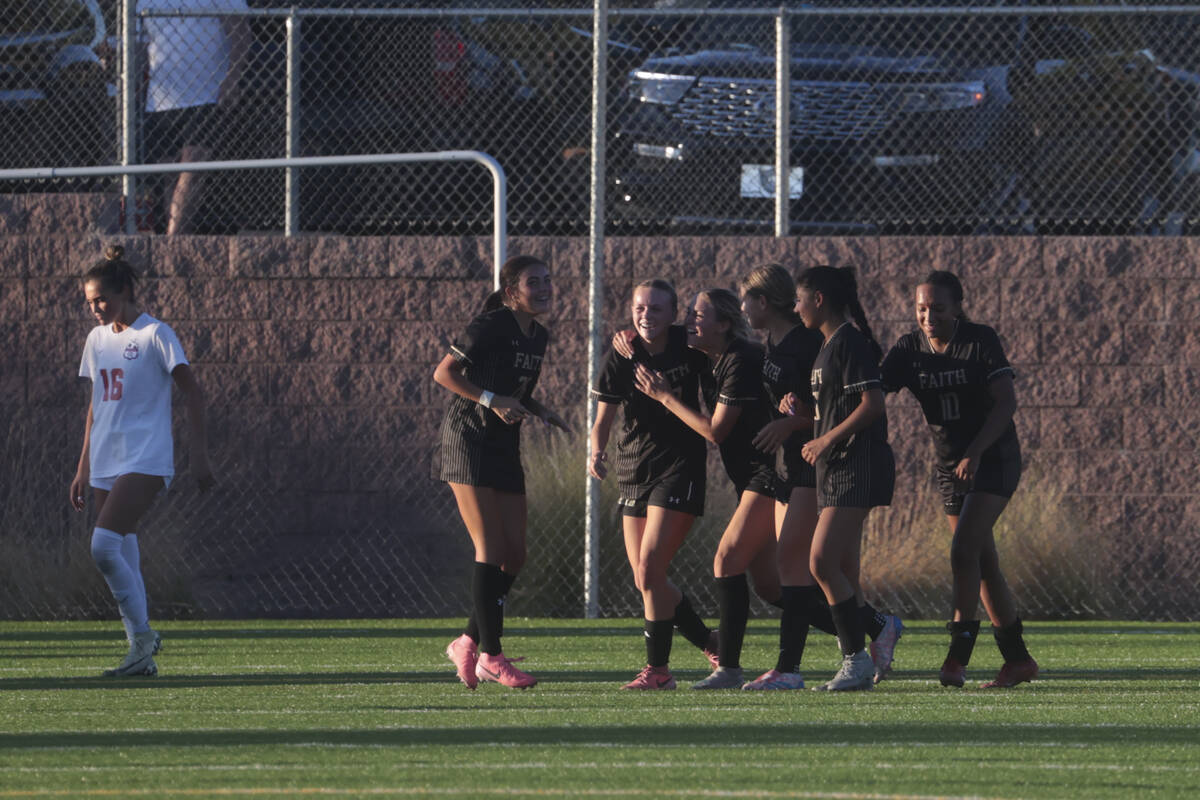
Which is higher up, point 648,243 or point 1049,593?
point 648,243

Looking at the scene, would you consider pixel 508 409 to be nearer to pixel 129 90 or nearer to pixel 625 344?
pixel 625 344

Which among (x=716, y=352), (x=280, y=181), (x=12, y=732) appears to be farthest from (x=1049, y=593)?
(x=12, y=732)

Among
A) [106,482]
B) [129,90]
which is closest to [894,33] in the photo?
[129,90]

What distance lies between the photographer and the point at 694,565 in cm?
1188

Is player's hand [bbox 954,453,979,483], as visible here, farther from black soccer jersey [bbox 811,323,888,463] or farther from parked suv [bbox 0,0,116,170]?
parked suv [bbox 0,0,116,170]

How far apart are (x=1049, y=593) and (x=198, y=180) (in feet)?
21.5

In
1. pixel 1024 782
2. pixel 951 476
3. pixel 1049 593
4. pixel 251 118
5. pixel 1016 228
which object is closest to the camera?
pixel 1024 782

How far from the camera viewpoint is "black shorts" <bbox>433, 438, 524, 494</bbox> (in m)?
7.81

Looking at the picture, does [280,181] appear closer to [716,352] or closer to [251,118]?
[251,118]

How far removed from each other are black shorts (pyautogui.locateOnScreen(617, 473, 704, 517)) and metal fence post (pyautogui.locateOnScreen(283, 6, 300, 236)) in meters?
6.01

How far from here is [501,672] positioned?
25.5 feet

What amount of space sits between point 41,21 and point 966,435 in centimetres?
864

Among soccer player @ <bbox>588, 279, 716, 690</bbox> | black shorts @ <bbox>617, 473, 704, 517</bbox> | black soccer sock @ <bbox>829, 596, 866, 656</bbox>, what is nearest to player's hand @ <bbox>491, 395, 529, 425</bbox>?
soccer player @ <bbox>588, 279, 716, 690</bbox>

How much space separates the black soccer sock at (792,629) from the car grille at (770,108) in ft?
18.1
